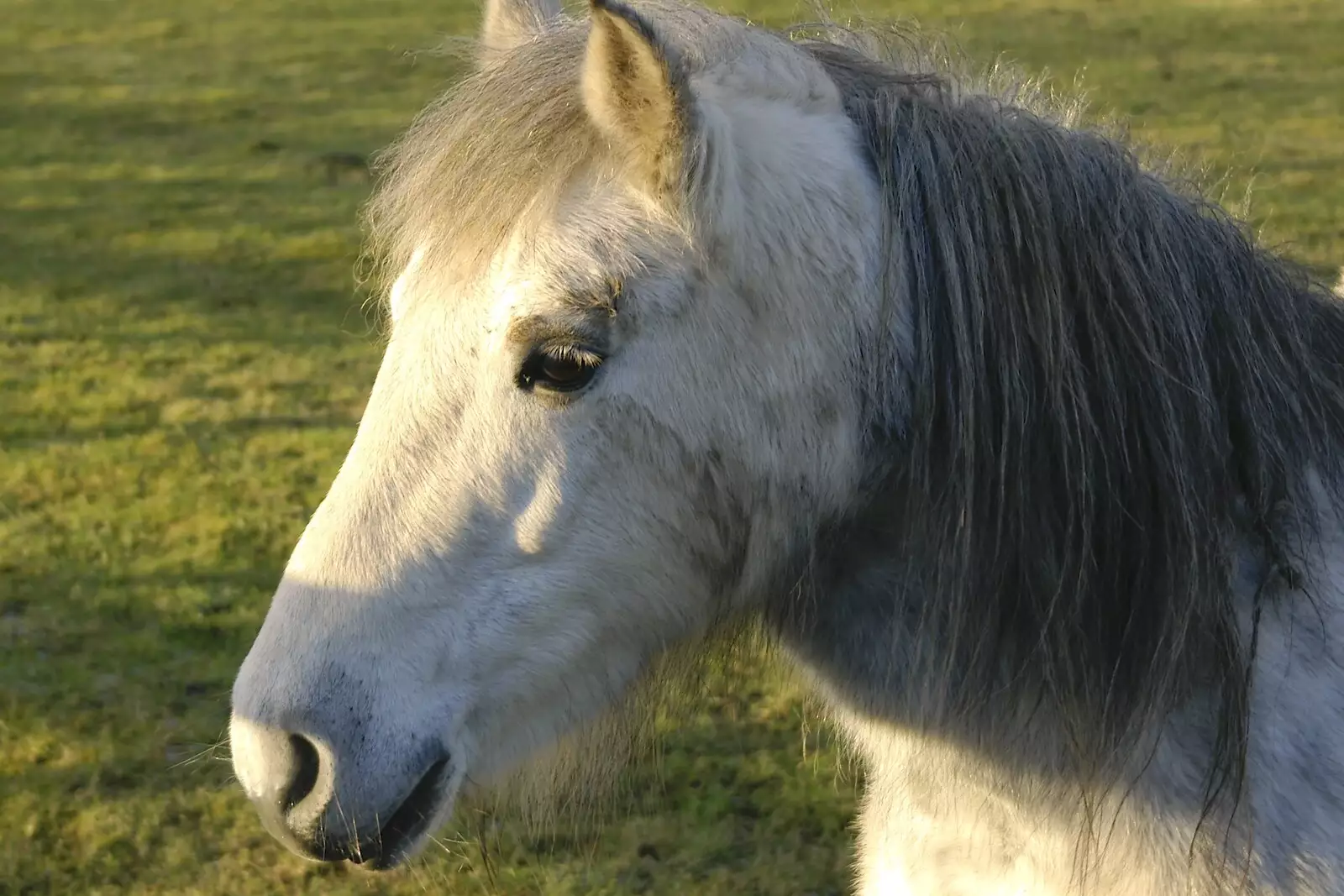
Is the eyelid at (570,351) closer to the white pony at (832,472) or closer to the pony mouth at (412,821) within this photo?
the white pony at (832,472)

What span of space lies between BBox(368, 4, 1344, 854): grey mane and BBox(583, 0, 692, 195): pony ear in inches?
2.7

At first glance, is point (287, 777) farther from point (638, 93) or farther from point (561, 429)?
point (638, 93)

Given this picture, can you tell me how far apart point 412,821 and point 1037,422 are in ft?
2.85

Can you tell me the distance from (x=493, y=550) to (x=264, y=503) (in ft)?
12.7

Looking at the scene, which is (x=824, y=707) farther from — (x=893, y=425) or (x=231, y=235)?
(x=231, y=235)

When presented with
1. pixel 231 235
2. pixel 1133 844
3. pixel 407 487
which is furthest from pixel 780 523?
pixel 231 235

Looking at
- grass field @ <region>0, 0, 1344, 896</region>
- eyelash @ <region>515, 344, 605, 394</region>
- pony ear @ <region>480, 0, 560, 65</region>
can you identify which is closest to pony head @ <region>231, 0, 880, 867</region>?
eyelash @ <region>515, 344, 605, 394</region>

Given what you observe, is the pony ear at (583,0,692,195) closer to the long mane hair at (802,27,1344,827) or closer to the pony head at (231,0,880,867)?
the pony head at (231,0,880,867)

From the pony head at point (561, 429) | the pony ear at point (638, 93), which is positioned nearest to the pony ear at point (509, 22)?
the pony head at point (561, 429)

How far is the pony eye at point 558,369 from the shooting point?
148cm

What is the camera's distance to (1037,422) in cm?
156

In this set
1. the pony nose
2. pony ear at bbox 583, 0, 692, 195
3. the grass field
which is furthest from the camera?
the grass field

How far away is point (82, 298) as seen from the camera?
746cm

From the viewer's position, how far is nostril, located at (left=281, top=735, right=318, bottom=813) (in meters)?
1.48
